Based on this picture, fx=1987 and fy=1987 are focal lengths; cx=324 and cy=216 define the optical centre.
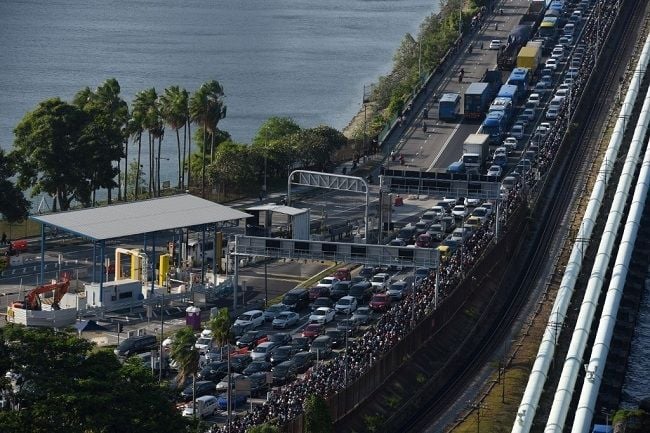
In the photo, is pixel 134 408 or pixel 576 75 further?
pixel 576 75

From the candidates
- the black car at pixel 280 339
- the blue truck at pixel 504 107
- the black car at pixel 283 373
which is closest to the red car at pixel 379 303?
the black car at pixel 280 339

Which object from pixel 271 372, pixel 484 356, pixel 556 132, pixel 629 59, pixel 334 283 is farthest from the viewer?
pixel 629 59

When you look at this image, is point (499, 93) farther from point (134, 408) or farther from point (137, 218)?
point (134, 408)

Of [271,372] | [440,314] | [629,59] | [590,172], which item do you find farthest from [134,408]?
[629,59]

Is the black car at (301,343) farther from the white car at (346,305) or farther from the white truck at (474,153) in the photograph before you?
the white truck at (474,153)

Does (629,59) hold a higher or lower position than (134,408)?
higher

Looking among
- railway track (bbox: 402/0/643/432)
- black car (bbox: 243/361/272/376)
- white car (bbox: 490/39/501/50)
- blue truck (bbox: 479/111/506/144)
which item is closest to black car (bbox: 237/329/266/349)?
black car (bbox: 243/361/272/376)

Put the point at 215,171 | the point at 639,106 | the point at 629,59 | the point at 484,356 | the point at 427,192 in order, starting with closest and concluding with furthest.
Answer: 1. the point at 484,356
2. the point at 427,192
3. the point at 215,171
4. the point at 639,106
5. the point at 629,59
